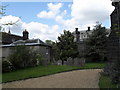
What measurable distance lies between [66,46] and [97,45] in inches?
257

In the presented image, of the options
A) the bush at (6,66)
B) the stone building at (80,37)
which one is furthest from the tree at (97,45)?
the bush at (6,66)

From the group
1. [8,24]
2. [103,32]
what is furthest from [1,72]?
[103,32]

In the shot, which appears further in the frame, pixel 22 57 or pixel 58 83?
pixel 22 57

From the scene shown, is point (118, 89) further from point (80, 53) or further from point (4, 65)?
point (80, 53)

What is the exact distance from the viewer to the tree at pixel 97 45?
38213mm

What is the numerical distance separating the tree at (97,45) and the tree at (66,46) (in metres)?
3.08

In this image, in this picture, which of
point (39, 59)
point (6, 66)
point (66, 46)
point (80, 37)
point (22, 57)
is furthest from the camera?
point (80, 37)

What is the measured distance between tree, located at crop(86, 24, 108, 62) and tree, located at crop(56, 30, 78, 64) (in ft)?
10.1

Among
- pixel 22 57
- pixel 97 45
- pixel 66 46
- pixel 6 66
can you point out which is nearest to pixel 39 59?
pixel 22 57

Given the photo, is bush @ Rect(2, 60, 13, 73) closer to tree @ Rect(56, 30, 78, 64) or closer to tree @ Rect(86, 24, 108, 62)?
tree @ Rect(56, 30, 78, 64)

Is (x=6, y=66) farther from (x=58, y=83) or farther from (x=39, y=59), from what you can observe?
(x=58, y=83)

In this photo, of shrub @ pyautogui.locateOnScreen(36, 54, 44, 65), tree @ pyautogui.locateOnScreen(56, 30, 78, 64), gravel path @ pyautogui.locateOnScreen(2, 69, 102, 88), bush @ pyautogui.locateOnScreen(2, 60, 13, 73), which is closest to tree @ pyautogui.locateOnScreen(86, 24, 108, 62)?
tree @ pyautogui.locateOnScreen(56, 30, 78, 64)

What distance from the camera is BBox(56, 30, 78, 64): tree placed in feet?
125

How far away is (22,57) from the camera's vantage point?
2567cm
